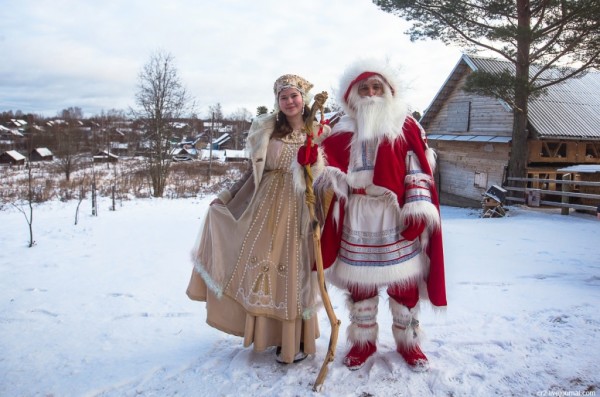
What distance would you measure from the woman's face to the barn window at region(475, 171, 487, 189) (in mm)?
13053

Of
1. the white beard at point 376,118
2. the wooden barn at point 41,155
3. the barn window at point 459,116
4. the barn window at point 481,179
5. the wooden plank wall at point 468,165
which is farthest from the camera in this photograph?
the wooden barn at point 41,155

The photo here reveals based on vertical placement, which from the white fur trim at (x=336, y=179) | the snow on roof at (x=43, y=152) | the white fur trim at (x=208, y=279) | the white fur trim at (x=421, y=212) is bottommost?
the white fur trim at (x=208, y=279)

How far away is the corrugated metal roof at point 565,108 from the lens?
12406mm

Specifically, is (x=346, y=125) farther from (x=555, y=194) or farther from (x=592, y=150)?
(x=592, y=150)

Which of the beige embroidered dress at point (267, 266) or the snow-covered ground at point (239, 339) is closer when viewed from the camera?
the snow-covered ground at point (239, 339)

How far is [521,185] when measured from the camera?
1206cm

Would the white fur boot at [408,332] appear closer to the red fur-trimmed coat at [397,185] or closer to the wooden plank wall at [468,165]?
the red fur-trimmed coat at [397,185]

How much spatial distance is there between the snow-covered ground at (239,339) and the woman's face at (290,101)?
1.61 metres

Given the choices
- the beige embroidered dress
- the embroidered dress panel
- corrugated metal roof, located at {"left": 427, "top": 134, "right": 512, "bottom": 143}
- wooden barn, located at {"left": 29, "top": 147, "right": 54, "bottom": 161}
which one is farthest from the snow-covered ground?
wooden barn, located at {"left": 29, "top": 147, "right": 54, "bottom": 161}

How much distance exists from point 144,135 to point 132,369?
17.1 m

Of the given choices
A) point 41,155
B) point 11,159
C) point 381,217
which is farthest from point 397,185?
point 41,155

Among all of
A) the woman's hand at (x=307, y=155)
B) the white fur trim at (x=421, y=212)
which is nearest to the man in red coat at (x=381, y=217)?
the white fur trim at (x=421, y=212)

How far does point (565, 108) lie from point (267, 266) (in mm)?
14651

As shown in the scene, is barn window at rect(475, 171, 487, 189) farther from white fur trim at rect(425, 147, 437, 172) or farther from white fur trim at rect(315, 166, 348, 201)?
white fur trim at rect(315, 166, 348, 201)
